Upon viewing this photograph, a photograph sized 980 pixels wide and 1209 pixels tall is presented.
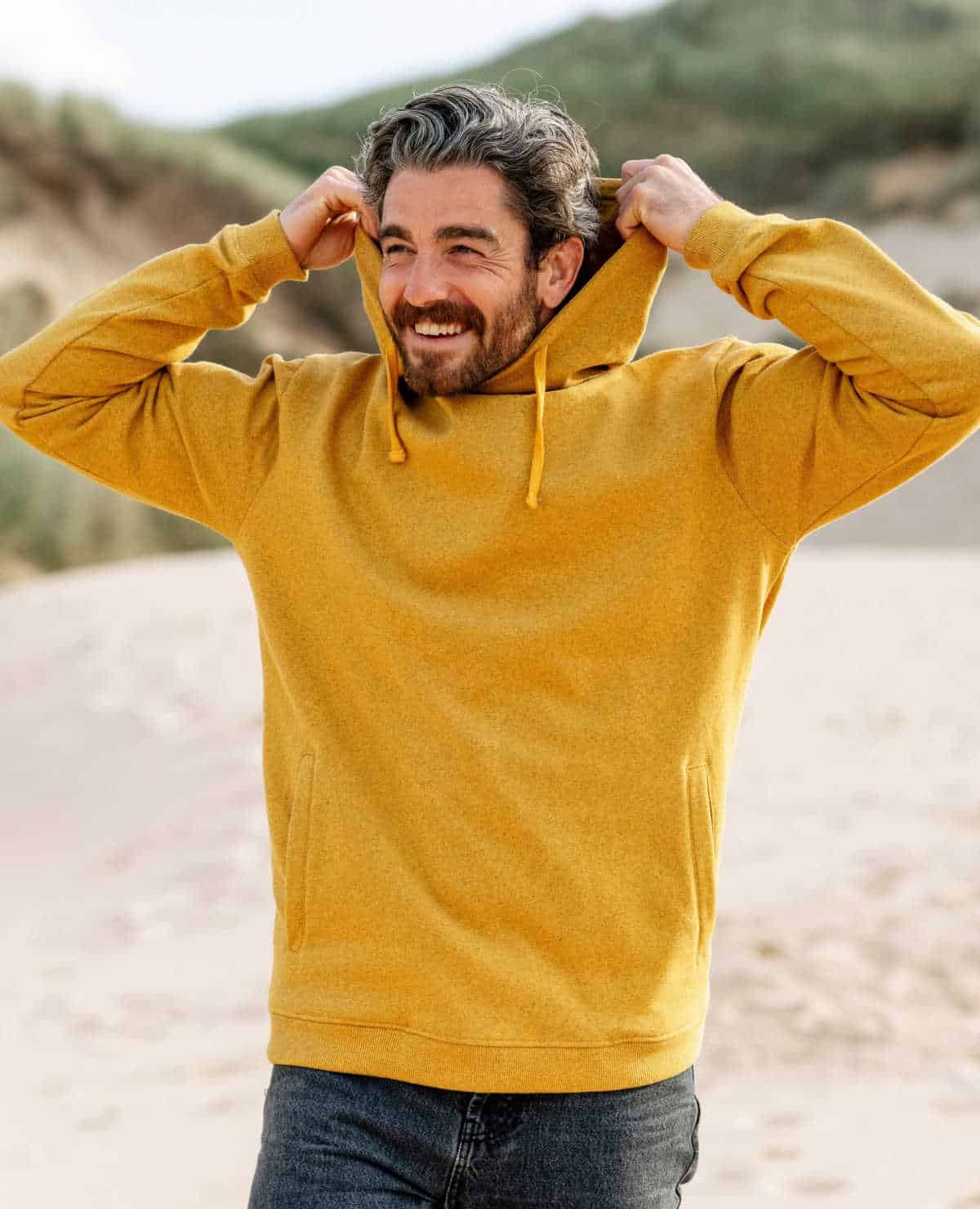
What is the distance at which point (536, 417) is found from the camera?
6.34 feet

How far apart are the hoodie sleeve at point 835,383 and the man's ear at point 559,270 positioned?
151 millimetres

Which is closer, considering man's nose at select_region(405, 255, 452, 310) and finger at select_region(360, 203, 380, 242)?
man's nose at select_region(405, 255, 452, 310)

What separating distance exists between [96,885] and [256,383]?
13.4 ft

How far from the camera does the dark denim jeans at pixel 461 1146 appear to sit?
1.79 meters

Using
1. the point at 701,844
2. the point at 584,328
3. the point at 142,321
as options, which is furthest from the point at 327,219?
the point at 701,844

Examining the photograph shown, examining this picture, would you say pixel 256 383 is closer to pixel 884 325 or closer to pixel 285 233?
pixel 285 233

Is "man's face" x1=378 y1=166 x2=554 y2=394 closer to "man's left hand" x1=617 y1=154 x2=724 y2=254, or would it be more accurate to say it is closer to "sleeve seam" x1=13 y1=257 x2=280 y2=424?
"man's left hand" x1=617 y1=154 x2=724 y2=254

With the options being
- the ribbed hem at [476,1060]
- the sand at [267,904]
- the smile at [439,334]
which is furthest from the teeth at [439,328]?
the sand at [267,904]

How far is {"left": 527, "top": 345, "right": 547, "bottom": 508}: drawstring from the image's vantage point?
188 centimetres

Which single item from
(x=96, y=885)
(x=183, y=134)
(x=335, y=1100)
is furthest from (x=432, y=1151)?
(x=183, y=134)

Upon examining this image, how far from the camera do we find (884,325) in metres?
1.84

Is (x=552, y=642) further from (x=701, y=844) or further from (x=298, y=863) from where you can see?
(x=298, y=863)

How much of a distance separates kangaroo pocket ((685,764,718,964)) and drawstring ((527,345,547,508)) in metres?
0.35

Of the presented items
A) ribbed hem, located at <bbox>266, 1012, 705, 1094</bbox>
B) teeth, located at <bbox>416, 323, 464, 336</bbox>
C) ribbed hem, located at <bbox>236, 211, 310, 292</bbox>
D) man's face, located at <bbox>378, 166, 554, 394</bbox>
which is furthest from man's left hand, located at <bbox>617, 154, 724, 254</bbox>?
ribbed hem, located at <bbox>266, 1012, 705, 1094</bbox>
